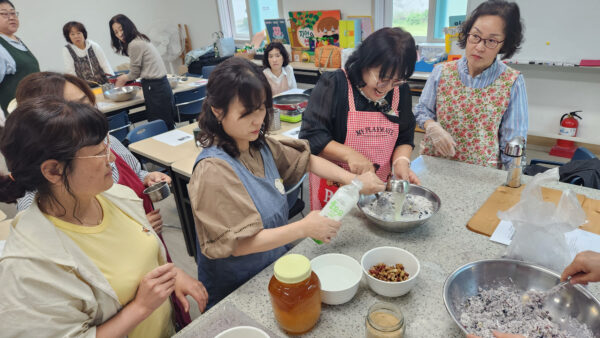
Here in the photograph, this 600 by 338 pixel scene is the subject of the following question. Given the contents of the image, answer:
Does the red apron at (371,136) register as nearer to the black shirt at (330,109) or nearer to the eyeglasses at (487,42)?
the black shirt at (330,109)

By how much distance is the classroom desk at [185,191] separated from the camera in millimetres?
2348

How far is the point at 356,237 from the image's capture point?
4.22 feet

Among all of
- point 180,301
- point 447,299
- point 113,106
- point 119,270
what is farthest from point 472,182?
point 113,106

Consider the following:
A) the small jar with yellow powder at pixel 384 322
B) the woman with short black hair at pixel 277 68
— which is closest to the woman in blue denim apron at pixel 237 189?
the small jar with yellow powder at pixel 384 322

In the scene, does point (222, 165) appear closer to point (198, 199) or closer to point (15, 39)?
point (198, 199)

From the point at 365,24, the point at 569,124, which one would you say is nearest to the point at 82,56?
the point at 365,24

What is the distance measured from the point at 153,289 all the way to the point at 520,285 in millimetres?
1062

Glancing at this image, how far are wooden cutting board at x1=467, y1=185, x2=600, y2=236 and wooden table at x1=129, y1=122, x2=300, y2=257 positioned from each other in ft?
5.42

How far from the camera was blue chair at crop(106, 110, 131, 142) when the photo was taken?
350cm

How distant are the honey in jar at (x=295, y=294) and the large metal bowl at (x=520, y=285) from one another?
0.34 meters

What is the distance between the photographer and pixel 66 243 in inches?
34.1

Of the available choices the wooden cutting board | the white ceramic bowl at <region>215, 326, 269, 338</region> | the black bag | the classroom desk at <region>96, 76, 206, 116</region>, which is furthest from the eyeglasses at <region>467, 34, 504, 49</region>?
the black bag

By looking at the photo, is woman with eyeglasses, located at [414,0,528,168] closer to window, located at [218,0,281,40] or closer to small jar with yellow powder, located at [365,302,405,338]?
small jar with yellow powder, located at [365,302,405,338]

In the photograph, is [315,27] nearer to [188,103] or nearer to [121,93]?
[188,103]
